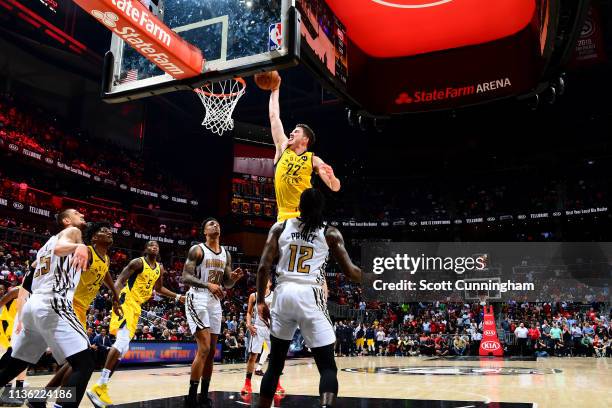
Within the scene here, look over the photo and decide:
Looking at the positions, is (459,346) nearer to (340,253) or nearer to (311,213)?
(340,253)

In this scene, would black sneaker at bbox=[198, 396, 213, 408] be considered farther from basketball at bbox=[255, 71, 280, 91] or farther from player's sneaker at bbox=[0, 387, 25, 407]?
basketball at bbox=[255, 71, 280, 91]

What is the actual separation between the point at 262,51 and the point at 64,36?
22.7 metres

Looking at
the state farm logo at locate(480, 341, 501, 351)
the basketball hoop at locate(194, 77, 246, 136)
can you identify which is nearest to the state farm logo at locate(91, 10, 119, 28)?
the basketball hoop at locate(194, 77, 246, 136)

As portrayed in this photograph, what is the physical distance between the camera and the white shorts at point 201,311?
5.65 meters

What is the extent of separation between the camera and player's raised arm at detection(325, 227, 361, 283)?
3750 millimetres

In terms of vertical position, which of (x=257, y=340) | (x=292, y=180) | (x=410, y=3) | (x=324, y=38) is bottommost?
(x=257, y=340)

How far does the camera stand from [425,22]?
25.2ft

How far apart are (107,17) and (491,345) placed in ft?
60.1

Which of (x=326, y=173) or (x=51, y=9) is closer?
(x=326, y=173)

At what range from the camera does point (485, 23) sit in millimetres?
7465

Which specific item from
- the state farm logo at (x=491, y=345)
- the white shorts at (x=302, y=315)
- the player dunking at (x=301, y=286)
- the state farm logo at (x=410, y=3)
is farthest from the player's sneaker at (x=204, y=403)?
the state farm logo at (x=491, y=345)

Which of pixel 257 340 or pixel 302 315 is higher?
pixel 302 315

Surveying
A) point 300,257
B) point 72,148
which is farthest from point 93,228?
point 72,148

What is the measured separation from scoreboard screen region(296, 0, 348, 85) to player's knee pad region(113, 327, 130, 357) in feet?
12.8
